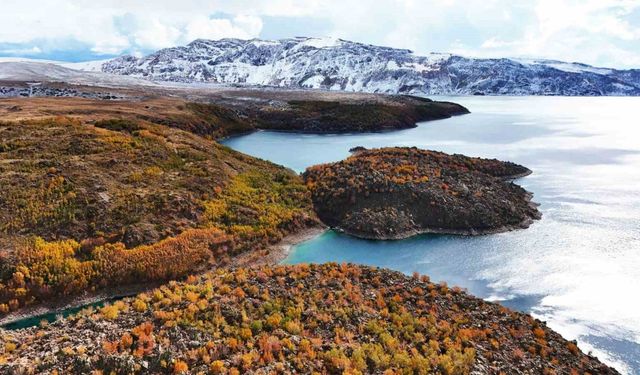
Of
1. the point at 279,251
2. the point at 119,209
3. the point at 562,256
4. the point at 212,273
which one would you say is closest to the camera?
the point at 212,273

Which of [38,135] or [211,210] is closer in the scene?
[211,210]

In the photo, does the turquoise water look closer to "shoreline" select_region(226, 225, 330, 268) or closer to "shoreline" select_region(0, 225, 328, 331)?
"shoreline" select_region(0, 225, 328, 331)

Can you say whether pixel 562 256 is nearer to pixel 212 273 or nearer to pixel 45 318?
pixel 212 273

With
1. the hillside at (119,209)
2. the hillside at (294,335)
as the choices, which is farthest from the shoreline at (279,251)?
the hillside at (294,335)

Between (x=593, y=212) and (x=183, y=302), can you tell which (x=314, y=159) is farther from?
(x=183, y=302)

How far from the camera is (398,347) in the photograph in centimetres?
2627

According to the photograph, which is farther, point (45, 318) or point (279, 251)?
point (279, 251)

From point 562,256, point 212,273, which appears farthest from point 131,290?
point 562,256

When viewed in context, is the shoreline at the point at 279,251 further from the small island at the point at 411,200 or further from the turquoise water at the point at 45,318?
the turquoise water at the point at 45,318

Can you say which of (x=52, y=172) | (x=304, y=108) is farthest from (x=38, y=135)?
(x=304, y=108)

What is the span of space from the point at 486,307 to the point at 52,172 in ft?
147

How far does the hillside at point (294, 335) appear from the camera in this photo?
917 inches

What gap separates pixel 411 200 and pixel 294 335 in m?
31.5

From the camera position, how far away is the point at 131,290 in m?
36.2
